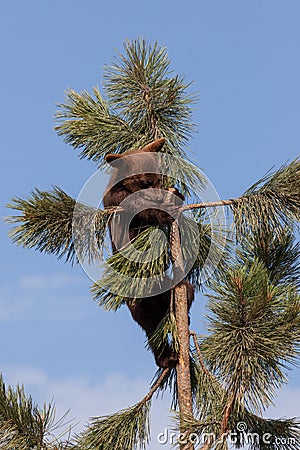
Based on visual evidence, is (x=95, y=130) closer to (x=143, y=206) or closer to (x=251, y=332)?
(x=143, y=206)

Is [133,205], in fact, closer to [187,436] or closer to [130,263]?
[130,263]

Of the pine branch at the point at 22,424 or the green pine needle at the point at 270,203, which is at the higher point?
the green pine needle at the point at 270,203

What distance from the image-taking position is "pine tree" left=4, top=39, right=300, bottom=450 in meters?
3.44

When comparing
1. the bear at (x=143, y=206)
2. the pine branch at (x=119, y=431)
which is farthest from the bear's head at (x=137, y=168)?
the pine branch at (x=119, y=431)

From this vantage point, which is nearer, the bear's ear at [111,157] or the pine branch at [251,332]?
the pine branch at [251,332]

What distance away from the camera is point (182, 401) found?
12.9ft

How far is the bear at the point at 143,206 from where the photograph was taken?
4168 millimetres

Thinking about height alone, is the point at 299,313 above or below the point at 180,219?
below

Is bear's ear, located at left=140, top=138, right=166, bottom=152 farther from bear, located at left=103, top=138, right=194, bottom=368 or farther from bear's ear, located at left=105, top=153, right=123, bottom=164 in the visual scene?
bear's ear, located at left=105, top=153, right=123, bottom=164

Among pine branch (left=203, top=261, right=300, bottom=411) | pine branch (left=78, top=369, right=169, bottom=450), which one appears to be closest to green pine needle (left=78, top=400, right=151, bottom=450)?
pine branch (left=78, top=369, right=169, bottom=450)

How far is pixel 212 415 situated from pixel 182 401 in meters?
0.29

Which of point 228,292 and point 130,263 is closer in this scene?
point 228,292

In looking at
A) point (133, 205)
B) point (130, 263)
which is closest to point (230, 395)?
point (130, 263)

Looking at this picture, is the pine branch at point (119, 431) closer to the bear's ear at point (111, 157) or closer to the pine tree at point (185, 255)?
the pine tree at point (185, 255)
